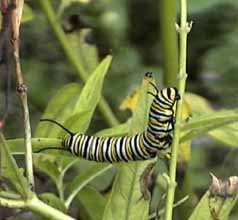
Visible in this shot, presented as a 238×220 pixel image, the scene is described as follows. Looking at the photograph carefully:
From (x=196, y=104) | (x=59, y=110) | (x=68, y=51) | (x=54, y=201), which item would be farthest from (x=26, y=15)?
(x=54, y=201)

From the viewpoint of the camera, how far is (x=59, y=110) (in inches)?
62.8

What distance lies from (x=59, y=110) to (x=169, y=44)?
230 millimetres

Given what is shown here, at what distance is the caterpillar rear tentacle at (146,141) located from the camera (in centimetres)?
115

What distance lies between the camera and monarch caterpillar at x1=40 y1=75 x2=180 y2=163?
1.15 metres

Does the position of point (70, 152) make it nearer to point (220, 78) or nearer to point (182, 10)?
point (182, 10)

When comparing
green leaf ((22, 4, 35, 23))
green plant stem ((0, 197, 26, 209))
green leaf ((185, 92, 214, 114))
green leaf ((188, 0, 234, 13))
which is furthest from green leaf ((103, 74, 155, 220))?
green leaf ((188, 0, 234, 13))

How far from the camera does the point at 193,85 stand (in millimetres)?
3318

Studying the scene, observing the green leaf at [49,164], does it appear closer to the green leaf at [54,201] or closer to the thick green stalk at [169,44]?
the green leaf at [54,201]

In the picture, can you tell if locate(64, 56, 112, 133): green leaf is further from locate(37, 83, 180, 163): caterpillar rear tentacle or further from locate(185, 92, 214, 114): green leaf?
locate(185, 92, 214, 114): green leaf

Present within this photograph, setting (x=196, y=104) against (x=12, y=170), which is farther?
(x=196, y=104)

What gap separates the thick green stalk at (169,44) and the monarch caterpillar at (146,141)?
47cm

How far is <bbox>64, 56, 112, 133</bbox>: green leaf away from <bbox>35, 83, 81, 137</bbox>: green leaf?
0.06 m

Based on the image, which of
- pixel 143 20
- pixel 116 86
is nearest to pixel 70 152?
pixel 116 86

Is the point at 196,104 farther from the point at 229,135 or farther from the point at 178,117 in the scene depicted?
the point at 178,117
